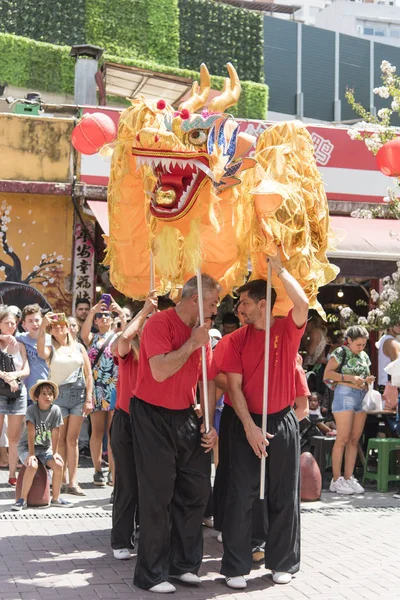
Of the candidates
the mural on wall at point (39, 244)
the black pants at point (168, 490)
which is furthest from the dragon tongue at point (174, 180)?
the mural on wall at point (39, 244)

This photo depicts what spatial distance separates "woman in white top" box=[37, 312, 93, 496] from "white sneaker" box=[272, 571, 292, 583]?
328cm

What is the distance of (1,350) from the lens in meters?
8.86

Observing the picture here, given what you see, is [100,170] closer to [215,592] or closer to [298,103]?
[215,592]

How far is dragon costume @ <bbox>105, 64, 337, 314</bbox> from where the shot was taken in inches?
213

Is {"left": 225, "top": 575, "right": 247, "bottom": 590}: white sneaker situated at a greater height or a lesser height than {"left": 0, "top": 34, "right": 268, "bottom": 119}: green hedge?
lesser

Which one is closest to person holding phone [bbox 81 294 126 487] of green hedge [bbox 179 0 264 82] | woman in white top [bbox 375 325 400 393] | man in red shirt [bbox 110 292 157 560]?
man in red shirt [bbox 110 292 157 560]

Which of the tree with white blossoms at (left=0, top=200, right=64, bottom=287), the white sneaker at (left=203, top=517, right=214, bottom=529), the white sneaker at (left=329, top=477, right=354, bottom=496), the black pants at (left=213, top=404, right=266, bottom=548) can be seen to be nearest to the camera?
the black pants at (left=213, top=404, right=266, bottom=548)

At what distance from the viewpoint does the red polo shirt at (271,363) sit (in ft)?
18.2

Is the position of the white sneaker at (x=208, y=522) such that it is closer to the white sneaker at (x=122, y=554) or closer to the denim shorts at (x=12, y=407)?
the white sneaker at (x=122, y=554)

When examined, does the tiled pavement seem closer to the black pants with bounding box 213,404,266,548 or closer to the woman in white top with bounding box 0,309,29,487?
the black pants with bounding box 213,404,266,548

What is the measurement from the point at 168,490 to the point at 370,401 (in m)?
4.39

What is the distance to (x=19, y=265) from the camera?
1271 centimetres

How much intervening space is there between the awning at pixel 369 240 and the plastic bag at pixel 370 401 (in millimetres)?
2202

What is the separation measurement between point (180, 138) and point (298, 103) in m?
28.6
